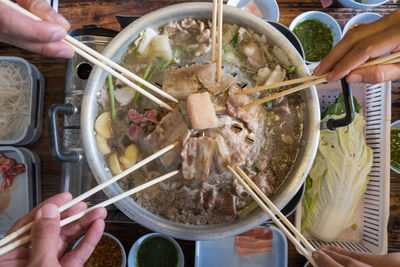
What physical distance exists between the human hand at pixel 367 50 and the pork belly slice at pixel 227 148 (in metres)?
0.69

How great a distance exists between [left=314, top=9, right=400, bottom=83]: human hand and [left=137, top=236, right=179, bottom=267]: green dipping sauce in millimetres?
1891

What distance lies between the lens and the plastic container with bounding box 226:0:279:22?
2.51 meters

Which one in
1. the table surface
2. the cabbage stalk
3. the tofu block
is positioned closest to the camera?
the tofu block

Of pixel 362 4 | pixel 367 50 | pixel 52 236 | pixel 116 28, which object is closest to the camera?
pixel 52 236

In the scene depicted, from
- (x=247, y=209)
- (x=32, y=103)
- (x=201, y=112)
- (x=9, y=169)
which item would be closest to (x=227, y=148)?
(x=201, y=112)

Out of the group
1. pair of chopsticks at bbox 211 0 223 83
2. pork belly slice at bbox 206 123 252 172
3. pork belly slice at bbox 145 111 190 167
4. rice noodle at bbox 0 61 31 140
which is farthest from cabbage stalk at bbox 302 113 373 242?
rice noodle at bbox 0 61 31 140

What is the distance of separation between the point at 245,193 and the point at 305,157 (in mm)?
498

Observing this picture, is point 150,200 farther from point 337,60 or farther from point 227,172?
point 337,60

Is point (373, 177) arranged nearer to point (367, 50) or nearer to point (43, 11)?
point (367, 50)

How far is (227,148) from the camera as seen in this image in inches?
70.3

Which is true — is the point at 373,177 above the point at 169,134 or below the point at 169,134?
below

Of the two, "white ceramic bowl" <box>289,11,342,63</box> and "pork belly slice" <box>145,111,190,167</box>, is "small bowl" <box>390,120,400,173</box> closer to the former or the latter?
"white ceramic bowl" <box>289,11,342,63</box>

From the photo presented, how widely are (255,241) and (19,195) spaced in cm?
222

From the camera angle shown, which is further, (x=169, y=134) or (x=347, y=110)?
(x=169, y=134)
